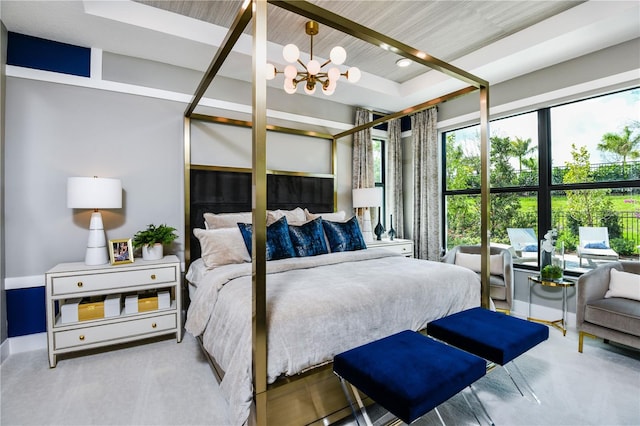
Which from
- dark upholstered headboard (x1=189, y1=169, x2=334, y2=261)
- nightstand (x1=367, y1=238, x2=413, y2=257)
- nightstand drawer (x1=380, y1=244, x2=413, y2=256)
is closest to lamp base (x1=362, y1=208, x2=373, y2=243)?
nightstand (x1=367, y1=238, x2=413, y2=257)

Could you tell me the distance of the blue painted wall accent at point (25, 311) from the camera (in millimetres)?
2621

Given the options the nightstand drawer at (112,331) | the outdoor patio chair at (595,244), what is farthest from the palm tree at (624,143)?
the nightstand drawer at (112,331)

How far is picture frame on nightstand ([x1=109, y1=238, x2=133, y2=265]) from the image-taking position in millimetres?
2684

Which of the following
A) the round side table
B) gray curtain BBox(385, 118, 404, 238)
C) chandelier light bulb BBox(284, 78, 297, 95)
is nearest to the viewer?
chandelier light bulb BBox(284, 78, 297, 95)

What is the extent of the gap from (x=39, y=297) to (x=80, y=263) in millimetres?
439

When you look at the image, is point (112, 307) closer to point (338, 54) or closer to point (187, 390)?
point (187, 390)

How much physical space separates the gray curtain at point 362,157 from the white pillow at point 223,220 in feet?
6.24

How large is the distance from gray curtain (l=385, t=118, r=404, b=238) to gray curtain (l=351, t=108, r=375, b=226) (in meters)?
0.47

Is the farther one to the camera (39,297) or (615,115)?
(615,115)

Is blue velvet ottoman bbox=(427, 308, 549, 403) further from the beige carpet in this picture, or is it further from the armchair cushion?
the armchair cushion

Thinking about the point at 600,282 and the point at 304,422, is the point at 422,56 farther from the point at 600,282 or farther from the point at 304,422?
the point at 600,282

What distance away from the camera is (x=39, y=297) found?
2.71 meters

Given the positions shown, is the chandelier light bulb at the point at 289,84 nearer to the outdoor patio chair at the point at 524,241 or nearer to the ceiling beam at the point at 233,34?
the ceiling beam at the point at 233,34

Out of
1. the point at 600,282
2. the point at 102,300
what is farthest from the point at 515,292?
the point at 102,300
